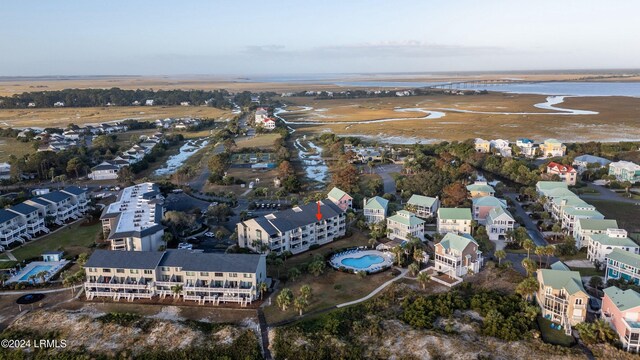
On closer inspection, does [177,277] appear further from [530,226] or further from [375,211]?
[530,226]

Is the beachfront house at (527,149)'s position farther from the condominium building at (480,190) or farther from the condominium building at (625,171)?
the condominium building at (480,190)

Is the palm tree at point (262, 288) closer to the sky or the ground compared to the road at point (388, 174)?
closer to the ground

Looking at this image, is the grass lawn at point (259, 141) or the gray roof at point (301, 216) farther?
the grass lawn at point (259, 141)

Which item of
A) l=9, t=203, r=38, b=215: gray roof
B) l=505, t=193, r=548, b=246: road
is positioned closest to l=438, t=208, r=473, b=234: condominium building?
l=505, t=193, r=548, b=246: road

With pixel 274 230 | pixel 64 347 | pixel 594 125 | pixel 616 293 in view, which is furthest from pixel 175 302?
pixel 594 125

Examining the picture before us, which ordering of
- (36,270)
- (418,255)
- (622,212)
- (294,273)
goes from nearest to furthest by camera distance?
(294,273)
(418,255)
(36,270)
(622,212)

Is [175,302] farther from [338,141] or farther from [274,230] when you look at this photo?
[338,141]

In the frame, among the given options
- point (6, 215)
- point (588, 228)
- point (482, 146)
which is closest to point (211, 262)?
point (6, 215)

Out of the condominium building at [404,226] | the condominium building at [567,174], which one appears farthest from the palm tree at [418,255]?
the condominium building at [567,174]
